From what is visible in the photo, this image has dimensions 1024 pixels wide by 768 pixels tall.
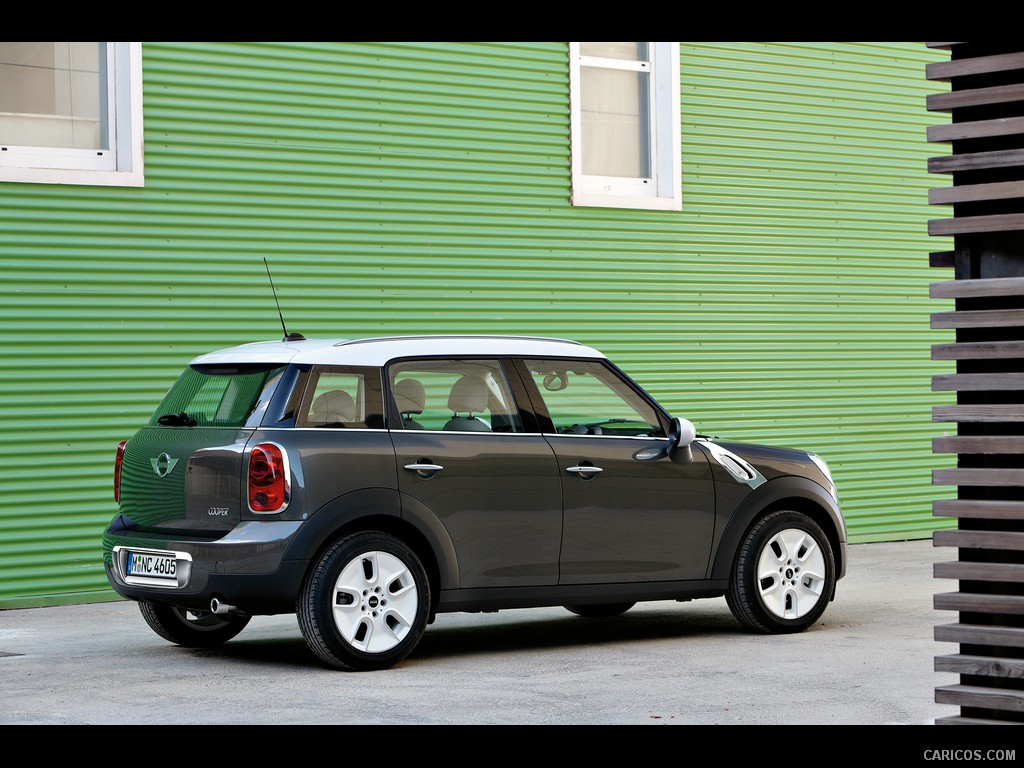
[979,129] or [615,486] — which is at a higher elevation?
[979,129]

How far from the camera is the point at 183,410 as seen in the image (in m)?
8.27

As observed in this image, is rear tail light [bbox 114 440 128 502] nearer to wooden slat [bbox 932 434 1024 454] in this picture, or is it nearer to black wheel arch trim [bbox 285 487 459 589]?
black wheel arch trim [bbox 285 487 459 589]

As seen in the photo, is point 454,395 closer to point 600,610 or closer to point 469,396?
point 469,396

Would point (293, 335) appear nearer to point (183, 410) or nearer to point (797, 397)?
point (183, 410)

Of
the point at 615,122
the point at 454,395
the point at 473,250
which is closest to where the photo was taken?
the point at 454,395

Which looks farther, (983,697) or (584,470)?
(584,470)

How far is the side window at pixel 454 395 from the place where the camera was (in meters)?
8.26

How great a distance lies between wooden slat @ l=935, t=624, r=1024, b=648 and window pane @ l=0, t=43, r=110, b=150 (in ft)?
27.6

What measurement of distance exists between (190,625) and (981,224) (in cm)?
565

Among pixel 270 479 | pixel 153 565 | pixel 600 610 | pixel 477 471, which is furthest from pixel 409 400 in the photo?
pixel 600 610

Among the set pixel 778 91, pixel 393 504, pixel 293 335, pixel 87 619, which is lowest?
pixel 87 619

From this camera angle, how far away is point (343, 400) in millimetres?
8062
